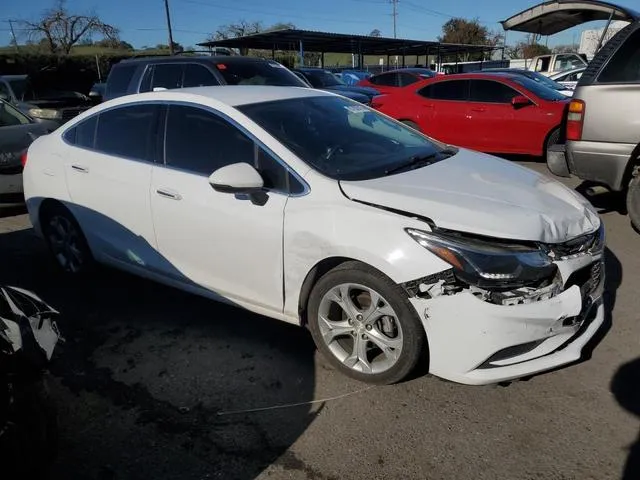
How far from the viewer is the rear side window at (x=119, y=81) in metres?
8.45

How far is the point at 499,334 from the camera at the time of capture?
246 centimetres

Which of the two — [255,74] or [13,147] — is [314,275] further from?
[255,74]

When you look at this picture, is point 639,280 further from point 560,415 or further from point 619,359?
point 560,415

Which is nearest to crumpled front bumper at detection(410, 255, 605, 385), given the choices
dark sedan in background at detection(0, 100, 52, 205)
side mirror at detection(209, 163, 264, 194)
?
side mirror at detection(209, 163, 264, 194)

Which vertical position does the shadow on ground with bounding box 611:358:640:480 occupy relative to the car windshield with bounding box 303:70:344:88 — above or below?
below

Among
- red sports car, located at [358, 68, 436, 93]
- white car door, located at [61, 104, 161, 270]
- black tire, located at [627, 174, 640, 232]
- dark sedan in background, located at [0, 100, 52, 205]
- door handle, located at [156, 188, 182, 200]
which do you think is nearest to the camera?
door handle, located at [156, 188, 182, 200]

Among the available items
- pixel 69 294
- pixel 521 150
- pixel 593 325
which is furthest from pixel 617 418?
pixel 521 150

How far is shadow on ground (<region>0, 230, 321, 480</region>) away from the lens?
2.44 m

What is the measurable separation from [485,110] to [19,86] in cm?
979

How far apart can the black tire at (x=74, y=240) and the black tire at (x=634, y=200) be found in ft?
15.7

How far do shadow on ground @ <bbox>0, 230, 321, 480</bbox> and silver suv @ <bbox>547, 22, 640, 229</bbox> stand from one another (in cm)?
334

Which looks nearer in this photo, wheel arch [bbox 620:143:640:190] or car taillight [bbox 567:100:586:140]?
wheel arch [bbox 620:143:640:190]

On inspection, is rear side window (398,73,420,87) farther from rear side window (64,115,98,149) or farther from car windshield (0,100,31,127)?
rear side window (64,115,98,149)

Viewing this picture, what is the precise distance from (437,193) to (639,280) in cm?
223
